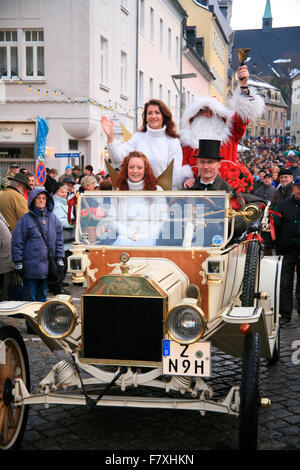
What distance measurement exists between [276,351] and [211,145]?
7.07 ft

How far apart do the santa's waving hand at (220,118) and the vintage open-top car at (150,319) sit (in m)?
1.45

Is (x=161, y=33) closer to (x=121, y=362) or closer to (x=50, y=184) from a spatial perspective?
(x=50, y=184)

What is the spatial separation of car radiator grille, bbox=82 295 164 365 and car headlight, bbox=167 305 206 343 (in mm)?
123

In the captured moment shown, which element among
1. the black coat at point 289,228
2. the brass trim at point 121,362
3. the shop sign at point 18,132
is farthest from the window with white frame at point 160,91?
the brass trim at point 121,362

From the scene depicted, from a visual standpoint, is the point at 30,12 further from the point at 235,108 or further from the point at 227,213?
the point at 227,213

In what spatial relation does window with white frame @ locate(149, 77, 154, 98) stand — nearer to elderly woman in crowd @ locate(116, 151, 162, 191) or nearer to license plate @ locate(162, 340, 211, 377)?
elderly woman in crowd @ locate(116, 151, 162, 191)

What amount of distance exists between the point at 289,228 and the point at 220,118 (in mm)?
2430

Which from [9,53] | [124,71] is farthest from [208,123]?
[124,71]

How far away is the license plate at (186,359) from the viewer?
3631 millimetres

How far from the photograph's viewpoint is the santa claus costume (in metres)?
6.02

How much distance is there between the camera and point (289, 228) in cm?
794

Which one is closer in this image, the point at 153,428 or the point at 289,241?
the point at 153,428

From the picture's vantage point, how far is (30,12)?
62.2 feet

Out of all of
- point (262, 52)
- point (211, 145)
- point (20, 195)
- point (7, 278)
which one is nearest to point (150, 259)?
point (211, 145)
